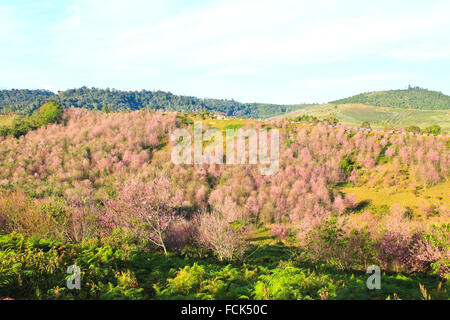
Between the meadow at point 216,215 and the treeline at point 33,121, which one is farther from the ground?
the treeline at point 33,121

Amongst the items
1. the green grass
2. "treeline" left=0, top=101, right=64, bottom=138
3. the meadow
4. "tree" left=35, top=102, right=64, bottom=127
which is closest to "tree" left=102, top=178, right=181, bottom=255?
the meadow

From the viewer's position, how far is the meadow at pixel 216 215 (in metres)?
10.1

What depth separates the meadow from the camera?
10.1 metres

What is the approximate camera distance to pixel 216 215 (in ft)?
98.4

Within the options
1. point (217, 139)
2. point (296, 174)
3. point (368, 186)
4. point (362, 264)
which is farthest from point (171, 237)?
point (217, 139)

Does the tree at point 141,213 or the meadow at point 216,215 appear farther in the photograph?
the tree at point 141,213

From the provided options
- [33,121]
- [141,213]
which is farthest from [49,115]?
[141,213]

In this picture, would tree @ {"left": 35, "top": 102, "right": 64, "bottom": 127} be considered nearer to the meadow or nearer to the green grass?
the meadow

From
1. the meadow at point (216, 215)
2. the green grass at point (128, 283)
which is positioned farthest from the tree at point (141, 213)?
the green grass at point (128, 283)

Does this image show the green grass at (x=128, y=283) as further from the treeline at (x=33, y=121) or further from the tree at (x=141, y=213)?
the treeline at (x=33, y=121)

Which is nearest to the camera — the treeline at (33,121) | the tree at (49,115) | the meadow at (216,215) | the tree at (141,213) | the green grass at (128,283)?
the green grass at (128,283)
